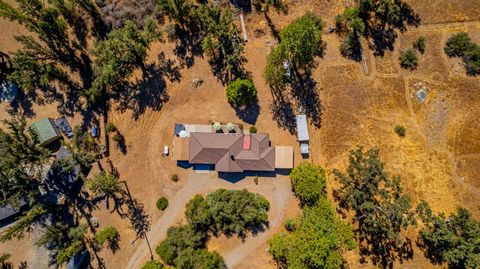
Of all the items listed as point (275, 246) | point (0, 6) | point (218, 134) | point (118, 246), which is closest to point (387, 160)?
point (275, 246)

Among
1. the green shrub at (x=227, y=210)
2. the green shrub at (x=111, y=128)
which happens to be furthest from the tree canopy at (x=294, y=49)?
the green shrub at (x=111, y=128)

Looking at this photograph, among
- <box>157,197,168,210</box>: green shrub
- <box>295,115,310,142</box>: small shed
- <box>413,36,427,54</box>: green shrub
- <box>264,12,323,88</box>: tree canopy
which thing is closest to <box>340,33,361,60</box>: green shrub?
<box>264,12,323,88</box>: tree canopy

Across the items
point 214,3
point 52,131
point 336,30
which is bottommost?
point 52,131

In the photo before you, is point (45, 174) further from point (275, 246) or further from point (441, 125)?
point (441, 125)

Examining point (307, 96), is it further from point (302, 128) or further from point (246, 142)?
point (246, 142)

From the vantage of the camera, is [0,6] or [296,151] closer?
[0,6]

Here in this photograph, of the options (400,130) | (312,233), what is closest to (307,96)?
(400,130)
